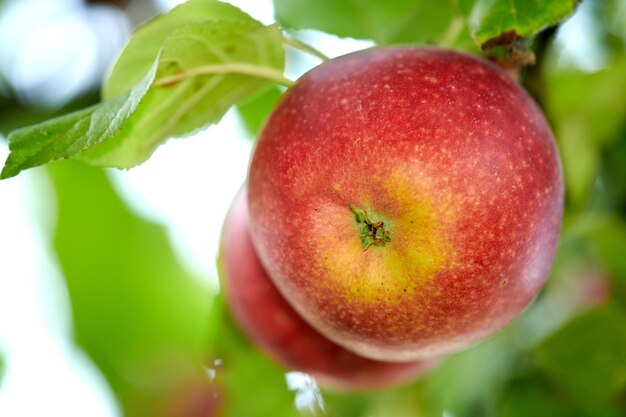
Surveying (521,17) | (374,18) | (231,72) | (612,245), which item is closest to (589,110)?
(612,245)


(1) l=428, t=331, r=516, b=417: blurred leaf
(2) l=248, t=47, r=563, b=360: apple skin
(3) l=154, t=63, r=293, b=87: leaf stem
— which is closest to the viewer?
(2) l=248, t=47, r=563, b=360: apple skin

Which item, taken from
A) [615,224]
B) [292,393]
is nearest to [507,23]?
[615,224]

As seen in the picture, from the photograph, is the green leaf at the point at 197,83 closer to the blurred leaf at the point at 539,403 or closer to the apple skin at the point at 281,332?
the apple skin at the point at 281,332

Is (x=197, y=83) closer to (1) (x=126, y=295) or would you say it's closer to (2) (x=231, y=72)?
(2) (x=231, y=72)

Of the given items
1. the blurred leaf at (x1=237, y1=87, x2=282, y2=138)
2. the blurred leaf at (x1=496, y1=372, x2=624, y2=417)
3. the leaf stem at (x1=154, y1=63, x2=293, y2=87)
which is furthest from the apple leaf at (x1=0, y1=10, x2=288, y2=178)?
the blurred leaf at (x1=496, y1=372, x2=624, y2=417)

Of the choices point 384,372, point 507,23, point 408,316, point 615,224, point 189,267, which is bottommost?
point 408,316

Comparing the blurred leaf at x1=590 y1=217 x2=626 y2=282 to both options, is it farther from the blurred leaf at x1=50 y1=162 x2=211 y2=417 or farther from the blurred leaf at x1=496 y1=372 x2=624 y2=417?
the blurred leaf at x1=50 y1=162 x2=211 y2=417

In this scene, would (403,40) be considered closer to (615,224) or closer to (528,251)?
(528,251)
